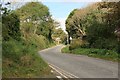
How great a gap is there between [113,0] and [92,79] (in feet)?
60.8

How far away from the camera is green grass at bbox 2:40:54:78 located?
1536cm

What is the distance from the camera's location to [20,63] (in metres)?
16.5

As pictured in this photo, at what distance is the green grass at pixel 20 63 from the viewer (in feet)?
50.4

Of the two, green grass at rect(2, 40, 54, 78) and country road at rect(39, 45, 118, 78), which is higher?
green grass at rect(2, 40, 54, 78)

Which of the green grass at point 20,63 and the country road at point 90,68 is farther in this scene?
the country road at point 90,68

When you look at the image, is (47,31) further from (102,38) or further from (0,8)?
(0,8)

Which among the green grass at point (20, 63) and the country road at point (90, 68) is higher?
the green grass at point (20, 63)

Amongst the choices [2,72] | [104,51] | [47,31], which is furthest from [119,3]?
[47,31]

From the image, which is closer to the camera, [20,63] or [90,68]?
[20,63]

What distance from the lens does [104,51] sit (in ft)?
113

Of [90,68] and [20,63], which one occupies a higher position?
[20,63]

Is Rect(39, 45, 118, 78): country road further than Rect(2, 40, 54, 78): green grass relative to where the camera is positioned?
Yes

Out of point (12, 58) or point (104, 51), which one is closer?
point (12, 58)

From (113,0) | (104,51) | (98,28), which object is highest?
(113,0)
